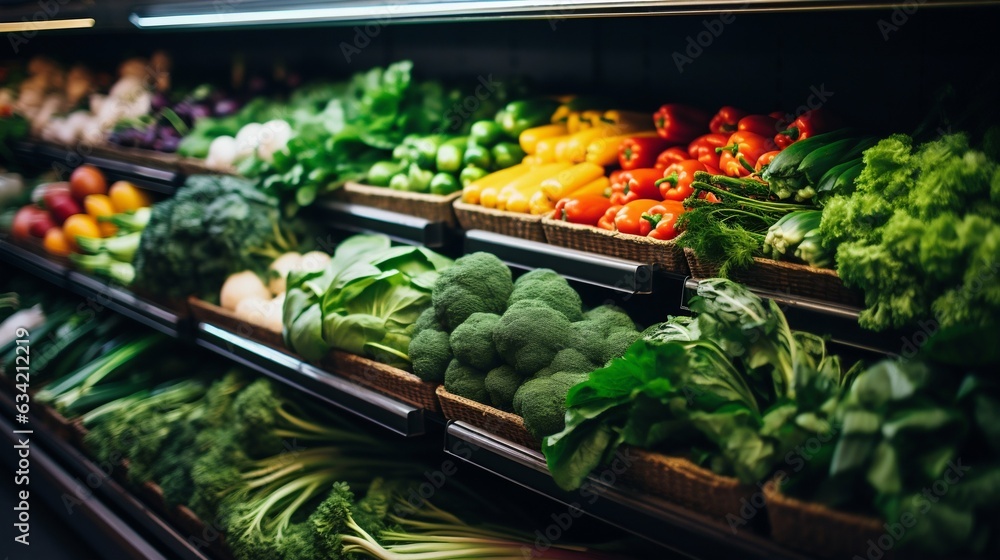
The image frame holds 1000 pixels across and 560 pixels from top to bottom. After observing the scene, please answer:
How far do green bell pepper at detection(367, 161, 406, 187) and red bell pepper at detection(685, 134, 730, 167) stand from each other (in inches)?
42.7

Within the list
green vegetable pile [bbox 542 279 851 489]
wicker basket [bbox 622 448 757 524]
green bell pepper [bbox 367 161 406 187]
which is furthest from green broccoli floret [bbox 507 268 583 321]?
green bell pepper [bbox 367 161 406 187]

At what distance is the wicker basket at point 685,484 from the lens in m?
1.46

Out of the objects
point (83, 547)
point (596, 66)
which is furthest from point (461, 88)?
point (83, 547)

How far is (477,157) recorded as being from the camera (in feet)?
8.85

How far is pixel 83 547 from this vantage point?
3449mm

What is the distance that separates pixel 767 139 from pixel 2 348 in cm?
399

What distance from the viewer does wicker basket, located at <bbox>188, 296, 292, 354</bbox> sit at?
106 inches

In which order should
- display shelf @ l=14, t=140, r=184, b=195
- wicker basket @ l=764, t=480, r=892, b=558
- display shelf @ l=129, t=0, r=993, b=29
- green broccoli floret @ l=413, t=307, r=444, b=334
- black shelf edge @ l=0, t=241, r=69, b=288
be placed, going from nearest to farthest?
1. wicker basket @ l=764, t=480, r=892, b=558
2. display shelf @ l=129, t=0, r=993, b=29
3. green broccoli floret @ l=413, t=307, r=444, b=334
4. display shelf @ l=14, t=140, r=184, b=195
5. black shelf edge @ l=0, t=241, r=69, b=288

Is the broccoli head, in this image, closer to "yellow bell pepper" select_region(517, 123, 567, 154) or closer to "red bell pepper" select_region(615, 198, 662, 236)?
"red bell pepper" select_region(615, 198, 662, 236)

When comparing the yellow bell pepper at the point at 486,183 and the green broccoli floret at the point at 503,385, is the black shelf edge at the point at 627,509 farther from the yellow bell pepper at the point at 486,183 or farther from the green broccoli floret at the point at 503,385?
the yellow bell pepper at the point at 486,183

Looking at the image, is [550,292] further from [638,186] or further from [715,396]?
[715,396]

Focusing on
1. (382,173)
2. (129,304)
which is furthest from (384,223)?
(129,304)

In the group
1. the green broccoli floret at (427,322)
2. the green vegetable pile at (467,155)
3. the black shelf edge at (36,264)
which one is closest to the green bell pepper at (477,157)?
the green vegetable pile at (467,155)

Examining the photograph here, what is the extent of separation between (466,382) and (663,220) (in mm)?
638
